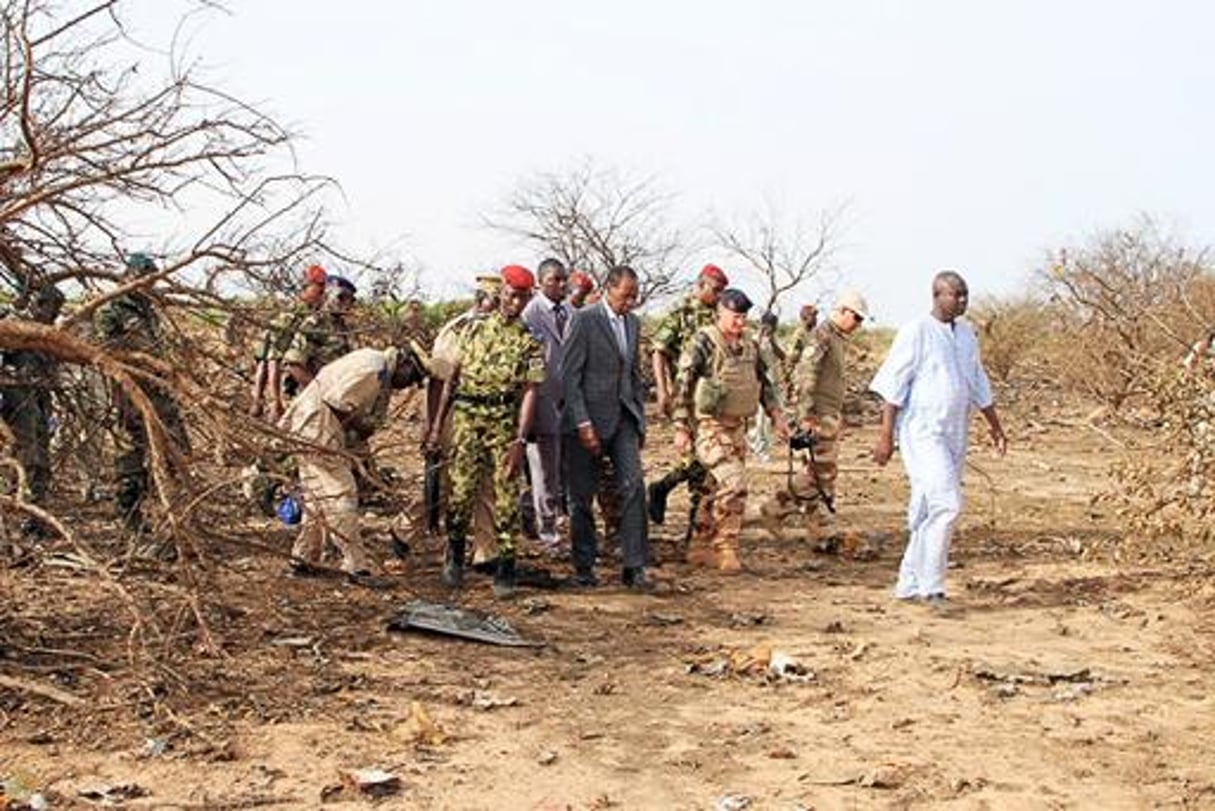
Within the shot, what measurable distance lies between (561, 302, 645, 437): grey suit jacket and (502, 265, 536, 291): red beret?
505 millimetres

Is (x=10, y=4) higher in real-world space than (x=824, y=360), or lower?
higher

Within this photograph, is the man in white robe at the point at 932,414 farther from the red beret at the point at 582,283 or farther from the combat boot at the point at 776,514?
the red beret at the point at 582,283

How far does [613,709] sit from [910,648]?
1.69 meters

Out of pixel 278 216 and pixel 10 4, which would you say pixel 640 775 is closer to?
pixel 278 216

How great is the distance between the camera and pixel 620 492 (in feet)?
28.1

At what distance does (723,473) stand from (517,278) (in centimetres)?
180

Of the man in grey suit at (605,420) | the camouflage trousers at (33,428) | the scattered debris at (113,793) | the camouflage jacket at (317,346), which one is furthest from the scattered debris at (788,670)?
the camouflage trousers at (33,428)

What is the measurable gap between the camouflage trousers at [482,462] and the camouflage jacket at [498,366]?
2.1 inches

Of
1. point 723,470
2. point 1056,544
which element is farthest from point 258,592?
point 1056,544

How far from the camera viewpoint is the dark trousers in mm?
8195

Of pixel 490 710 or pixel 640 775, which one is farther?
pixel 490 710

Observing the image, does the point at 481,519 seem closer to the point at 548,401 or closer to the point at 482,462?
the point at 482,462

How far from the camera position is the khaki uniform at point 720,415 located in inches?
345

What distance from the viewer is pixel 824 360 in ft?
33.1
